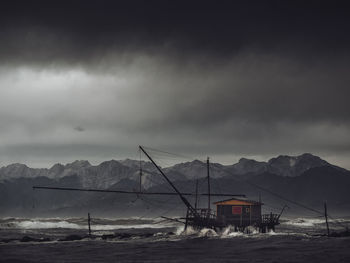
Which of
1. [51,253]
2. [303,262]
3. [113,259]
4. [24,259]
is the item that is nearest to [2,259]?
[24,259]

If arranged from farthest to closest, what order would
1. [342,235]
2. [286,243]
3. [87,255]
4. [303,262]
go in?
[342,235] → [286,243] → [87,255] → [303,262]

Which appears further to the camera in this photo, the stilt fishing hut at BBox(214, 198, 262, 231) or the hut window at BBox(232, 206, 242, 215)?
the hut window at BBox(232, 206, 242, 215)

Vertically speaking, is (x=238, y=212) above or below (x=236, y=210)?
below

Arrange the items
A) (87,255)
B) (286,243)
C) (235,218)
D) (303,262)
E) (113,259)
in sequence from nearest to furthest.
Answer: (303,262) → (113,259) → (87,255) → (286,243) → (235,218)

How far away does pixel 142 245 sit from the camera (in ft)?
231

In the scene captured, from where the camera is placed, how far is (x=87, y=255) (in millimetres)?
58188

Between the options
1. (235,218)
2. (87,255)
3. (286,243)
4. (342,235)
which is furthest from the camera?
(235,218)

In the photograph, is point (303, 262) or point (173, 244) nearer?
point (303, 262)

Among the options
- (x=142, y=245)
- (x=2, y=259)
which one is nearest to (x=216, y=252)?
(x=142, y=245)

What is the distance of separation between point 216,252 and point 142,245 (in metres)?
15.3

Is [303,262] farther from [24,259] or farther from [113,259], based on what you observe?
[24,259]

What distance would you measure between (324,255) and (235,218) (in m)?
35.4

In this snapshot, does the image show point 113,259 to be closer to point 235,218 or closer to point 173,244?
point 173,244

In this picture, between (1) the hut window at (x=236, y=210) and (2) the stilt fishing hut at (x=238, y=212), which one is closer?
(2) the stilt fishing hut at (x=238, y=212)
